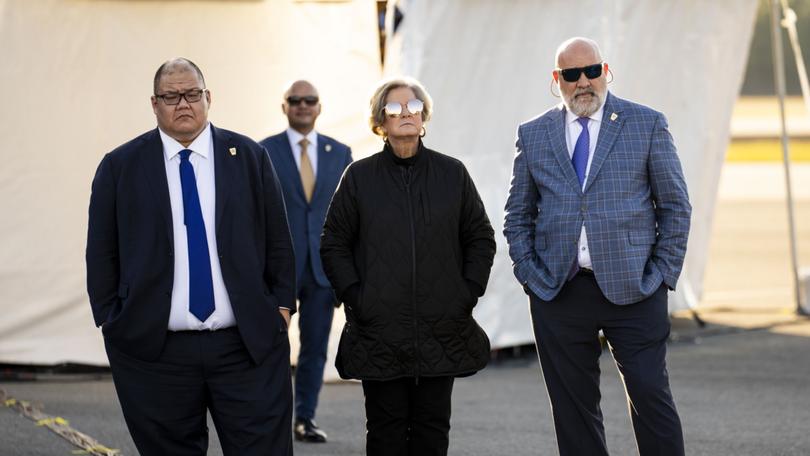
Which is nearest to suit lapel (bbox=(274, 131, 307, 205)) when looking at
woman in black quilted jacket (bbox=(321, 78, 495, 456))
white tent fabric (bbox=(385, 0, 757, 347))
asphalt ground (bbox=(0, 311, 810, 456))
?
asphalt ground (bbox=(0, 311, 810, 456))

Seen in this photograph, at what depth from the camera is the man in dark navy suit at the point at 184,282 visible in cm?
493

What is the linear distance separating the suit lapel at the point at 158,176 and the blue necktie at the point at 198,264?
0.20 ft

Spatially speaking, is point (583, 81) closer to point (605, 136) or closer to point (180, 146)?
point (605, 136)

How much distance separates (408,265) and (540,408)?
136 inches

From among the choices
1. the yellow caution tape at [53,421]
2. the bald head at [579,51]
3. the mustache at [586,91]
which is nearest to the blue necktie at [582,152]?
the mustache at [586,91]

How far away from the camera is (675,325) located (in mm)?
12016

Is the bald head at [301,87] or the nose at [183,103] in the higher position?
the bald head at [301,87]

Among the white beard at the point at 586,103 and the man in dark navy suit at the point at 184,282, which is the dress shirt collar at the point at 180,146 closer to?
the man in dark navy suit at the point at 184,282

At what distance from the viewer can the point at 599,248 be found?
5406 mm

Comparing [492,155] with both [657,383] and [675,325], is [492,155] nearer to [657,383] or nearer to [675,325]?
[675,325]

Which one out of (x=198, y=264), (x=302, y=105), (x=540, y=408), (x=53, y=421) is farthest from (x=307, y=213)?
(x=198, y=264)

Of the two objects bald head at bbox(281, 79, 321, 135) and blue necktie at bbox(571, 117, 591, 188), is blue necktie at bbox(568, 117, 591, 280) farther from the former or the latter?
bald head at bbox(281, 79, 321, 135)

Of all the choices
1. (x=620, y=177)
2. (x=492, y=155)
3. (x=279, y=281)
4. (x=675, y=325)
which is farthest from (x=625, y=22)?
(x=279, y=281)

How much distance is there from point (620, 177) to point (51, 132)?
476 centimetres
